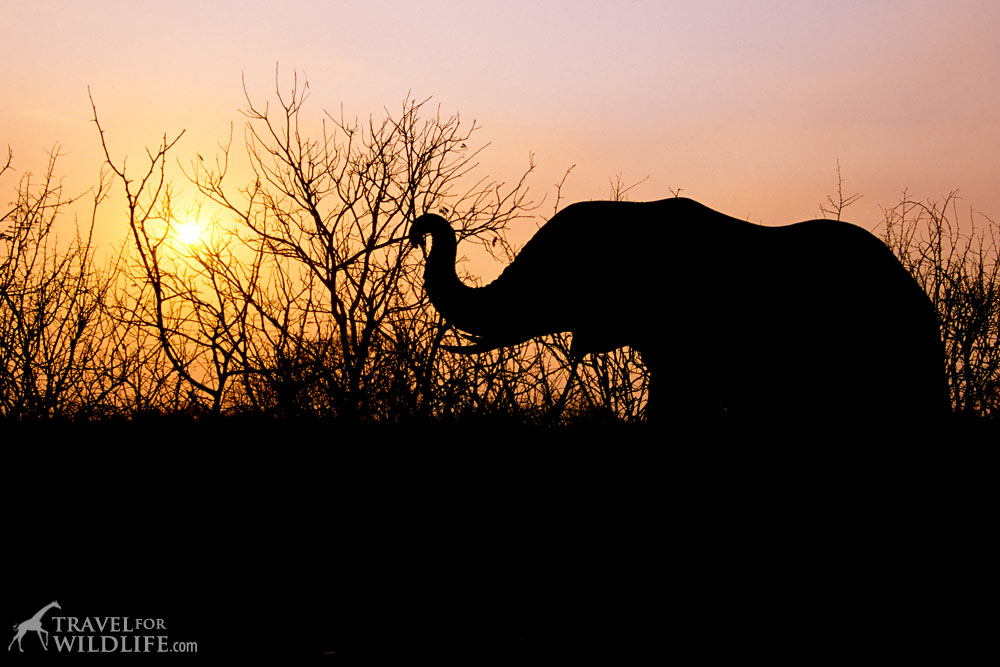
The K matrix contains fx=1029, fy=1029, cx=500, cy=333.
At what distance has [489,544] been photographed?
4887 mm

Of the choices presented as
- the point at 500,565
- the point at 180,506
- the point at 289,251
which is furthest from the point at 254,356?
the point at 500,565

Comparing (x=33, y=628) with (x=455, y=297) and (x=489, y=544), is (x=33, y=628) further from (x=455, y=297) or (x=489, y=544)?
(x=455, y=297)

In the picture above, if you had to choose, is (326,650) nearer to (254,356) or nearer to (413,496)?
(413,496)

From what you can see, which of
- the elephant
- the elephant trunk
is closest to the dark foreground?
the elephant

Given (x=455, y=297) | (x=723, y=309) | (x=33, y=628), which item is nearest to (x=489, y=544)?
(x=33, y=628)

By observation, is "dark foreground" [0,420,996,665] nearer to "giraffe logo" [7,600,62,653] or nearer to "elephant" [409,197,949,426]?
"giraffe logo" [7,600,62,653]

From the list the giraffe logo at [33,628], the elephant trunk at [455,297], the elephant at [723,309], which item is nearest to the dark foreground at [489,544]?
the giraffe logo at [33,628]

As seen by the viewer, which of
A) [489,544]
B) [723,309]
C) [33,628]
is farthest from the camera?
[723,309]

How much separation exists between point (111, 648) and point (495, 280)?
3871 mm

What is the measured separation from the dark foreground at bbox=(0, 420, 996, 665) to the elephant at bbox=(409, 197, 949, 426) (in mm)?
335

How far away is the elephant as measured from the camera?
638cm

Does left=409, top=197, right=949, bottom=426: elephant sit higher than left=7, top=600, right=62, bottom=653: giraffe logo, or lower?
higher

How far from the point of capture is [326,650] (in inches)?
149

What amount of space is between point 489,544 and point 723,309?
2.57m
